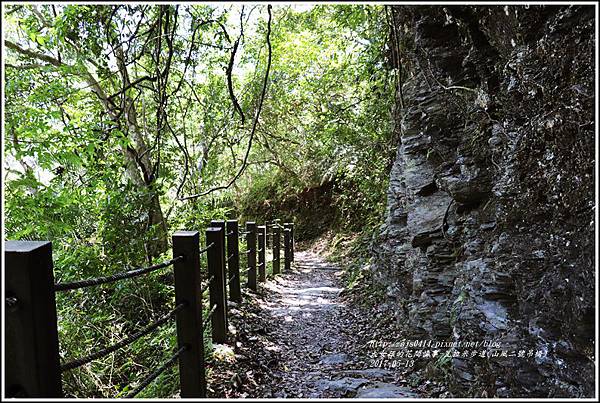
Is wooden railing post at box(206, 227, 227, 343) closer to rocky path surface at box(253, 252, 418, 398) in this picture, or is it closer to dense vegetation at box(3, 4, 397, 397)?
dense vegetation at box(3, 4, 397, 397)

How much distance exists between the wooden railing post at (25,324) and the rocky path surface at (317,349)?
212cm

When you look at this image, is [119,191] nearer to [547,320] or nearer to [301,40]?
[547,320]

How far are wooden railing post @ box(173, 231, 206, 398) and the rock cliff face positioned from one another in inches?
67.5

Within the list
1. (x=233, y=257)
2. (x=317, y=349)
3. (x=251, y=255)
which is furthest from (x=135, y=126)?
(x=317, y=349)

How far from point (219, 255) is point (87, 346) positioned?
1.50 m

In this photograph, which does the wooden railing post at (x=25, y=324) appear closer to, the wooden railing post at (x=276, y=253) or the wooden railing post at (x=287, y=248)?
the wooden railing post at (x=276, y=253)

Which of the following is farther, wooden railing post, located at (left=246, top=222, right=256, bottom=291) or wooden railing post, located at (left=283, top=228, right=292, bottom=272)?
wooden railing post, located at (left=283, top=228, right=292, bottom=272)

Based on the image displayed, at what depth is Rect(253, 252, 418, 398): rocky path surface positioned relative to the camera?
10.4 ft

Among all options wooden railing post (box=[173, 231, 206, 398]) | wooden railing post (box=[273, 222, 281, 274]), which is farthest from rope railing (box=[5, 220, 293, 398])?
wooden railing post (box=[273, 222, 281, 274])

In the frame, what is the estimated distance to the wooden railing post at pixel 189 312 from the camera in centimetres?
255

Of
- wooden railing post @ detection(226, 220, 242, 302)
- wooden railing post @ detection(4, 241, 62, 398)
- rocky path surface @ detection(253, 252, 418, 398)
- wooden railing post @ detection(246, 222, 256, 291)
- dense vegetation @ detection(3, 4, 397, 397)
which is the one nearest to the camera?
wooden railing post @ detection(4, 241, 62, 398)

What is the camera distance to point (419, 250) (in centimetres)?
404

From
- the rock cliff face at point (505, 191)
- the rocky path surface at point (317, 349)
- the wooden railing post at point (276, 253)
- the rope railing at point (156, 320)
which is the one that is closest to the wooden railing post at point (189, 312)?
the rope railing at point (156, 320)

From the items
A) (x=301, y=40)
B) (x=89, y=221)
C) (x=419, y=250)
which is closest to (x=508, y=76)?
(x=419, y=250)
